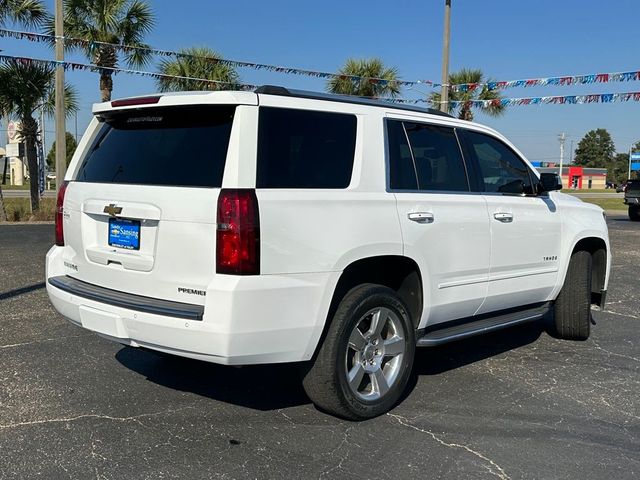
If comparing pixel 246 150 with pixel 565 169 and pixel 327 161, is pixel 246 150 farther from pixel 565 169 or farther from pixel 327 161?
pixel 565 169

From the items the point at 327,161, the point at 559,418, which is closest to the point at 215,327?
the point at 327,161

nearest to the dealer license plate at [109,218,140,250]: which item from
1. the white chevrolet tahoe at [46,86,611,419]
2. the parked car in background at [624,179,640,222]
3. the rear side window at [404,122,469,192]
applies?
the white chevrolet tahoe at [46,86,611,419]

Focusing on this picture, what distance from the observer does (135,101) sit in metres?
3.95

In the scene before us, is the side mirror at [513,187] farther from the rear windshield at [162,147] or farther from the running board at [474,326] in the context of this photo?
the rear windshield at [162,147]

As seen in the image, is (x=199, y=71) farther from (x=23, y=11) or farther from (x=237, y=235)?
(x=237, y=235)

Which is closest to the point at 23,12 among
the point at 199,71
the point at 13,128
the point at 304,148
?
the point at 199,71

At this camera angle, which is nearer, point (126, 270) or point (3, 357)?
point (126, 270)

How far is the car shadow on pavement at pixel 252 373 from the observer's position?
4.33 meters

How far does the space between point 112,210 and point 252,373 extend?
5.83ft

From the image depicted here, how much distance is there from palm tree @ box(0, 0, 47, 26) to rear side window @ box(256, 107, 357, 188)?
52.7 ft

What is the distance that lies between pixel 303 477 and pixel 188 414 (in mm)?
1107

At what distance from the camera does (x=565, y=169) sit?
108m

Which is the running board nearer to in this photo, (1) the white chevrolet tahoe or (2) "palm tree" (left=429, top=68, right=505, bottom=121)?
(1) the white chevrolet tahoe

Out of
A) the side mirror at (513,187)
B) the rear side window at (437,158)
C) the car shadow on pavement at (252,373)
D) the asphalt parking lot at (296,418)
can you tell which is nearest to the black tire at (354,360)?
the asphalt parking lot at (296,418)
